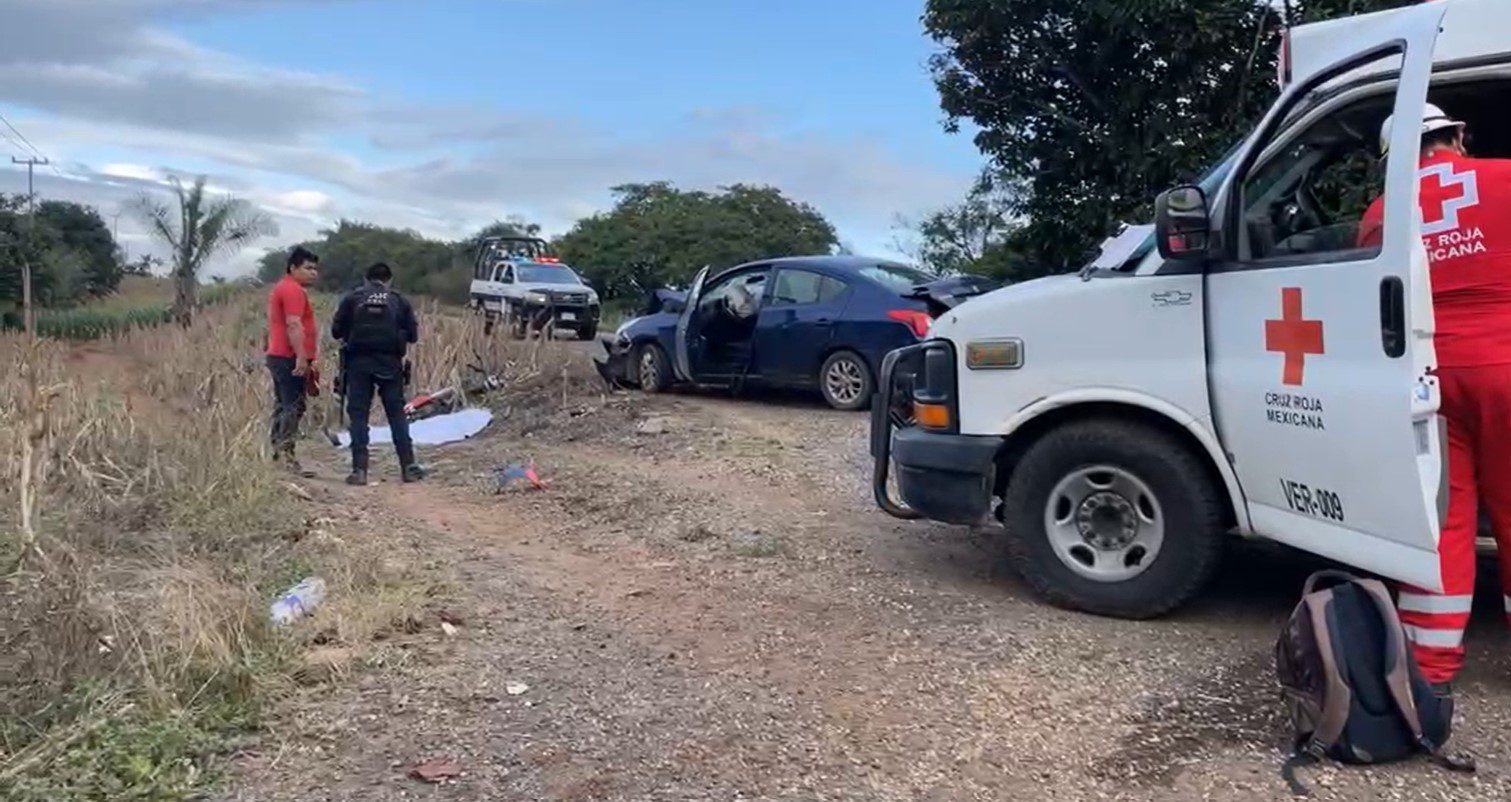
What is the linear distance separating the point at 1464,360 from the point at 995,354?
6.33ft

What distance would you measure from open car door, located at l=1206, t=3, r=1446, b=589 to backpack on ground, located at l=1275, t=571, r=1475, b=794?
1.06 ft

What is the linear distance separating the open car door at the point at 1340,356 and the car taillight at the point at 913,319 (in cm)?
624

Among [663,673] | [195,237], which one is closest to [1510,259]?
[663,673]

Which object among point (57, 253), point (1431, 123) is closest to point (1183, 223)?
point (1431, 123)

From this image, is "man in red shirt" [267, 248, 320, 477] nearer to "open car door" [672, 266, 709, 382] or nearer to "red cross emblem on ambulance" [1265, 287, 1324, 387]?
"open car door" [672, 266, 709, 382]

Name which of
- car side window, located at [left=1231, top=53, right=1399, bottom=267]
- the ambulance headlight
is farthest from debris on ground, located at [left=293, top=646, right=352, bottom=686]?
car side window, located at [left=1231, top=53, right=1399, bottom=267]

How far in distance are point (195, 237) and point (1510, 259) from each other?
31.0 m

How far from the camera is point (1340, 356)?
15.1ft

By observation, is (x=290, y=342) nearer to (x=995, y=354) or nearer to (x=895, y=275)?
(x=895, y=275)

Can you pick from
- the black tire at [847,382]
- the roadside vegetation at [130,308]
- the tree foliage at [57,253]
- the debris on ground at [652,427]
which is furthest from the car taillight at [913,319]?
the tree foliage at [57,253]

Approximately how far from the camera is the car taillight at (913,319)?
37.8ft

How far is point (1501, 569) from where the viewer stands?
4574 mm

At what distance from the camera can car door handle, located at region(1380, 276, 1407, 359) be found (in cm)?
429

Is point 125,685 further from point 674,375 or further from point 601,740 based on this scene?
point 674,375
